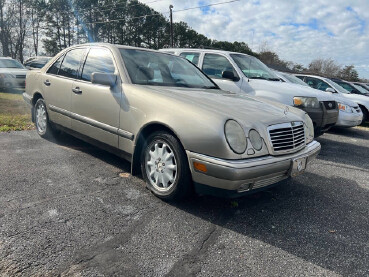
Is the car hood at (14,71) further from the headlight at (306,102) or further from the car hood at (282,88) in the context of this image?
the headlight at (306,102)

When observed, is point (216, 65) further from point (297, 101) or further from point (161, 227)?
point (161, 227)

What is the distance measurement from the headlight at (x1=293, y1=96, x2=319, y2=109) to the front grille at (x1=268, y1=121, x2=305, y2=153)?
2.40m

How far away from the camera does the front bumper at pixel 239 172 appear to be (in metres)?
2.40

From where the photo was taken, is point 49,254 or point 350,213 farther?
point 350,213

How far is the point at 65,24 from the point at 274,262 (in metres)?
40.5

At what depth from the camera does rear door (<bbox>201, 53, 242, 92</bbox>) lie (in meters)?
5.71

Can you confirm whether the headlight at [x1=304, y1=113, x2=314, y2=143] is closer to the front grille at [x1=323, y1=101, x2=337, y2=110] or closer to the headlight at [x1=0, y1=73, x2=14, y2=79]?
the front grille at [x1=323, y1=101, x2=337, y2=110]

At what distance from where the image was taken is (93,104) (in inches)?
143

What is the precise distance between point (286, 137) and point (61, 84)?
3172mm

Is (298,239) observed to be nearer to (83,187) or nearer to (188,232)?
(188,232)

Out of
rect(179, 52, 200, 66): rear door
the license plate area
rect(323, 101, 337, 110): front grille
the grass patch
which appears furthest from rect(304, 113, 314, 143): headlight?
the grass patch

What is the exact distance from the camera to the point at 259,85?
562 centimetres

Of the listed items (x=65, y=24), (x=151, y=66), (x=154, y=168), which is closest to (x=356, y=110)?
(x=151, y=66)

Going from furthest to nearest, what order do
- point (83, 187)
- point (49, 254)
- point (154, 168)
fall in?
point (83, 187) → point (154, 168) → point (49, 254)
